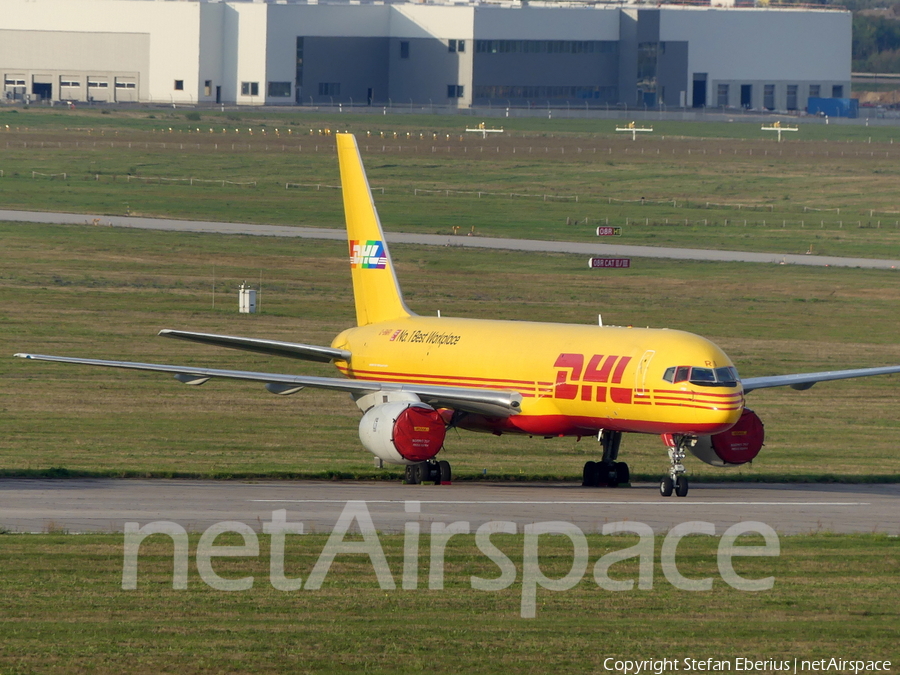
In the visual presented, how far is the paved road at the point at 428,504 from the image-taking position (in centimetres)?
3136

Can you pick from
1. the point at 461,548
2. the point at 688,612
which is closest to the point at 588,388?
the point at 461,548

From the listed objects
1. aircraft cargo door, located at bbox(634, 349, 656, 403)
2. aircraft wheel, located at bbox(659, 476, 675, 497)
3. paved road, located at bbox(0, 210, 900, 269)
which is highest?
paved road, located at bbox(0, 210, 900, 269)

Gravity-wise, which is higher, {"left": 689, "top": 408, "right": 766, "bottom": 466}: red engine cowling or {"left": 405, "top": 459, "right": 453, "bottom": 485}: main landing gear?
{"left": 689, "top": 408, "right": 766, "bottom": 466}: red engine cowling

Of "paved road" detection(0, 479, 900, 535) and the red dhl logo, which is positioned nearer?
"paved road" detection(0, 479, 900, 535)

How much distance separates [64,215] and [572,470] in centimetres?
7338

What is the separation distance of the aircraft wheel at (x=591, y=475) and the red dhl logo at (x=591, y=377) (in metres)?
2.32

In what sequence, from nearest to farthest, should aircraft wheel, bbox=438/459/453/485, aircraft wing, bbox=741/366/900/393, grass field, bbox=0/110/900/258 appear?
aircraft wheel, bbox=438/459/453/485
aircraft wing, bbox=741/366/900/393
grass field, bbox=0/110/900/258

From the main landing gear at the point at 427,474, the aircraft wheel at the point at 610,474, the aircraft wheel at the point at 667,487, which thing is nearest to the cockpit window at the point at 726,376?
the aircraft wheel at the point at 667,487

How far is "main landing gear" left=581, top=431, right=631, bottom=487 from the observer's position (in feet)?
134

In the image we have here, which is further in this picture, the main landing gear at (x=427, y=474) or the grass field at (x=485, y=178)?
the grass field at (x=485, y=178)

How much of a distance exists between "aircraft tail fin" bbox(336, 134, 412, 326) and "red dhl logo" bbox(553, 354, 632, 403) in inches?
378

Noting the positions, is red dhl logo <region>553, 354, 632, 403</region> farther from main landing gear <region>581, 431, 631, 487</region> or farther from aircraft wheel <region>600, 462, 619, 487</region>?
aircraft wheel <region>600, 462, 619, 487</region>

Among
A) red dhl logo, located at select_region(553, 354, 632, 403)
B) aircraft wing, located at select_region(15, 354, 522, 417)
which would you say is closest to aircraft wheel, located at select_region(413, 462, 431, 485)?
aircraft wing, located at select_region(15, 354, 522, 417)

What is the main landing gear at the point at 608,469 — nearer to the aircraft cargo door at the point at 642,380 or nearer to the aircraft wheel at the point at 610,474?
the aircraft wheel at the point at 610,474
